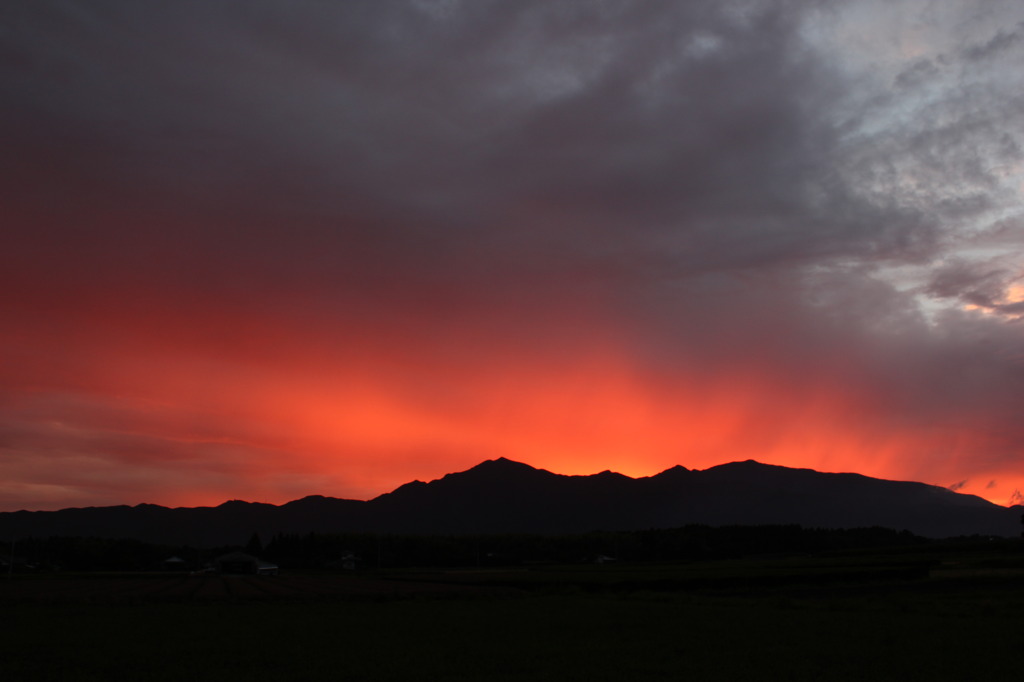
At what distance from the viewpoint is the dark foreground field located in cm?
2556

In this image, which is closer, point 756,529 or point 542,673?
point 542,673

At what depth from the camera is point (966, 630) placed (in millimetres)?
35312

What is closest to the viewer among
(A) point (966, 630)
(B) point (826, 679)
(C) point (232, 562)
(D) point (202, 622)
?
(B) point (826, 679)

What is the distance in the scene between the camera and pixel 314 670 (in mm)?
25531

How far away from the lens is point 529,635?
36656 mm

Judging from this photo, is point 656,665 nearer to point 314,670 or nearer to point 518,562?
point 314,670

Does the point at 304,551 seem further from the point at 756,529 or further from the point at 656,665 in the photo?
the point at 656,665

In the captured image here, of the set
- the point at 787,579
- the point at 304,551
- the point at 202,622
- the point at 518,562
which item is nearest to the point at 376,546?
the point at 304,551

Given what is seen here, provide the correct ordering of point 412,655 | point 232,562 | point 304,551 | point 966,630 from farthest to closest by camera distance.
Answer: point 304,551
point 232,562
point 966,630
point 412,655

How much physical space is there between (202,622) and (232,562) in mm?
101958

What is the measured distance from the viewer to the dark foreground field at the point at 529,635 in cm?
2556

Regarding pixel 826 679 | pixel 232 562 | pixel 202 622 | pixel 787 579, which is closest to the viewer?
pixel 826 679

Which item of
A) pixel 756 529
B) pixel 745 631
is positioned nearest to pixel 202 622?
pixel 745 631

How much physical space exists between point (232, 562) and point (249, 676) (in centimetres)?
12348
